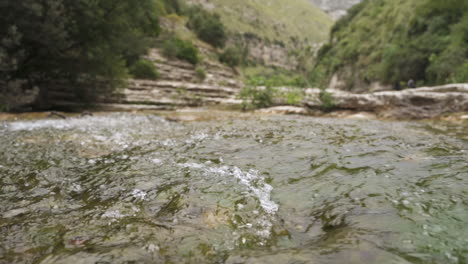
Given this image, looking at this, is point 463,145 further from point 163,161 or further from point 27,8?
point 27,8

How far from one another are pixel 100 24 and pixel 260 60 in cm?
7353

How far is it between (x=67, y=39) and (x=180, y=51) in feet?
51.9

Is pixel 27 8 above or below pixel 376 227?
above

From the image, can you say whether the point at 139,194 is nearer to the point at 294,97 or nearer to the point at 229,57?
the point at 294,97

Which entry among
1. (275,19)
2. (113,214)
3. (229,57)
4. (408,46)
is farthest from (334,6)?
(113,214)

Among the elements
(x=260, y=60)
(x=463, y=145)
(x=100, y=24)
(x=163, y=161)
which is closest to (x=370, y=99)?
(x=463, y=145)

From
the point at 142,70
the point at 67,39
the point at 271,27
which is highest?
the point at 271,27

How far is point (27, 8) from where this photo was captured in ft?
34.5

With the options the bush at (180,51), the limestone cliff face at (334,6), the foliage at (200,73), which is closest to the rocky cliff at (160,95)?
the foliage at (200,73)

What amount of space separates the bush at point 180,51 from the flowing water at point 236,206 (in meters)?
24.3

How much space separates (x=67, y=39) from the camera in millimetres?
12953

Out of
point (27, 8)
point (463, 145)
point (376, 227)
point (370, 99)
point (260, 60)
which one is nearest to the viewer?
point (376, 227)

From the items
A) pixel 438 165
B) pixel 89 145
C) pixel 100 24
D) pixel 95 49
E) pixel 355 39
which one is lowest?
pixel 89 145

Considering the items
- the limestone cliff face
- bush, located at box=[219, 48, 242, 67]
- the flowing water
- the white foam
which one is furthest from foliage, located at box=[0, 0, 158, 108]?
the limestone cliff face
